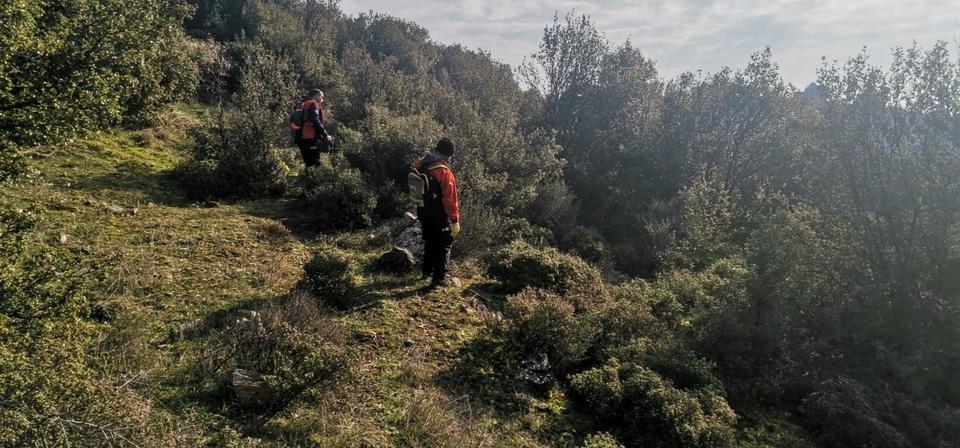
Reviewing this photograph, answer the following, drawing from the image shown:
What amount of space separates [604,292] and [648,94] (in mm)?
12821

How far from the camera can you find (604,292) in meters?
6.95

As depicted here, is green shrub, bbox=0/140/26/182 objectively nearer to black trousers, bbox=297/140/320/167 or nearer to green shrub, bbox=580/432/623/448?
green shrub, bbox=580/432/623/448

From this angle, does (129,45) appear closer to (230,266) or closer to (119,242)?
(119,242)

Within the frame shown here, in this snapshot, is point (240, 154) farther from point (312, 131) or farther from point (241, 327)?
point (241, 327)

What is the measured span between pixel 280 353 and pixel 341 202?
15.7ft

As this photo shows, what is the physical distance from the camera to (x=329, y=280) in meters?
5.59

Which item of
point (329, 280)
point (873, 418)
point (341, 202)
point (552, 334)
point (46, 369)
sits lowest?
point (873, 418)

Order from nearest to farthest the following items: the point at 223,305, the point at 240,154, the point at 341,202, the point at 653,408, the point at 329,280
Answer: the point at 653,408, the point at 223,305, the point at 329,280, the point at 341,202, the point at 240,154

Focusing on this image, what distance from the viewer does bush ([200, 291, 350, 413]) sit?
150 inches

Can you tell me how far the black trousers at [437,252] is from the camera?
6548mm

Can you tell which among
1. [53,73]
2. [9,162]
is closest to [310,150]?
[53,73]

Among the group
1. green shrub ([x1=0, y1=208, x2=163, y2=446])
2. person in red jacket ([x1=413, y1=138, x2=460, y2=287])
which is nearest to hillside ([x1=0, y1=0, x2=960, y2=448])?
green shrub ([x1=0, y1=208, x2=163, y2=446])

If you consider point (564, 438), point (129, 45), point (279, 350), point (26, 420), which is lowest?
point (564, 438)

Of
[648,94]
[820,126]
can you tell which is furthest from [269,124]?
[648,94]
